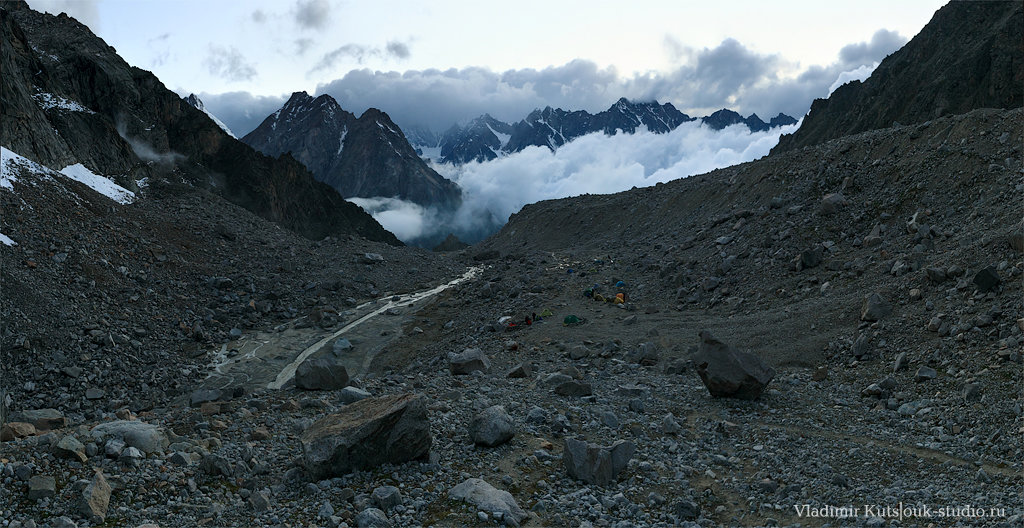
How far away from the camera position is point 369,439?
32.5ft

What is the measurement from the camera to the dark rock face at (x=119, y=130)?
1531 inches

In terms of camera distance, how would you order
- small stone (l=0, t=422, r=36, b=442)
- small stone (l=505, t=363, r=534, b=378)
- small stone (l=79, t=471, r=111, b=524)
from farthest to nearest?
small stone (l=505, t=363, r=534, b=378), small stone (l=0, t=422, r=36, b=442), small stone (l=79, t=471, r=111, b=524)

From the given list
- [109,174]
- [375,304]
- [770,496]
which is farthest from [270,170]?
[770,496]

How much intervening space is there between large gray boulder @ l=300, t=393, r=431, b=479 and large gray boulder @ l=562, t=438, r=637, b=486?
253 centimetres

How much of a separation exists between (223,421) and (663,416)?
31.5ft

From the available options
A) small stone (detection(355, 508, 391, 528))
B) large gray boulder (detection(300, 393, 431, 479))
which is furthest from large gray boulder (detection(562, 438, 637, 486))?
small stone (detection(355, 508, 391, 528))

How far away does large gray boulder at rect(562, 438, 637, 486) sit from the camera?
9.81 meters

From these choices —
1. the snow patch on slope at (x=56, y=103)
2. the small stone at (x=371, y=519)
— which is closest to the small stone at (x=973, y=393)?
the small stone at (x=371, y=519)

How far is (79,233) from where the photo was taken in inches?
1165

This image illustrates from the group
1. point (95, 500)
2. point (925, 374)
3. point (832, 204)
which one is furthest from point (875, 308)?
point (95, 500)

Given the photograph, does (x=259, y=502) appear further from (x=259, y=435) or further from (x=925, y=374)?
(x=925, y=374)

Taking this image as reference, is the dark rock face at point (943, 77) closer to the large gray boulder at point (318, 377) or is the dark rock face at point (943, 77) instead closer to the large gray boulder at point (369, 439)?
the large gray boulder at point (318, 377)

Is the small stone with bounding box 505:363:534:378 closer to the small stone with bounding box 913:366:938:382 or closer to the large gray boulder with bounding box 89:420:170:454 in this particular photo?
the large gray boulder with bounding box 89:420:170:454

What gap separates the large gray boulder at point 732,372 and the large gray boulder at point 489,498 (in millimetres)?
7075
